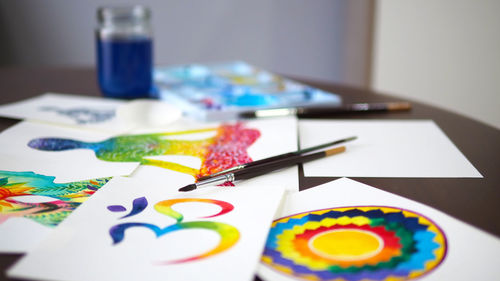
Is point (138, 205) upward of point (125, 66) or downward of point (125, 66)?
downward

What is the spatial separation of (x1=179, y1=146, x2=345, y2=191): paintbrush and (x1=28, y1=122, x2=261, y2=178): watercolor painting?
0.06m

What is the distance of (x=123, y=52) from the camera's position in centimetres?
94

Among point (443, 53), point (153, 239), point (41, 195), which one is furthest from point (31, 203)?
point (443, 53)

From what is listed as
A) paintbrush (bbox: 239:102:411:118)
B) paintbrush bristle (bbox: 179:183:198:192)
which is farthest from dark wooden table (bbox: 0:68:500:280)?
paintbrush bristle (bbox: 179:183:198:192)

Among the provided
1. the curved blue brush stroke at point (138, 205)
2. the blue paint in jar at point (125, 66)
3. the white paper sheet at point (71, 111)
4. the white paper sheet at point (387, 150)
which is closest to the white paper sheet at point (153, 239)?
the curved blue brush stroke at point (138, 205)

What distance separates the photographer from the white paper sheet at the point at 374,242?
37 cm

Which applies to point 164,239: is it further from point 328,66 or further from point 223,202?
point 328,66

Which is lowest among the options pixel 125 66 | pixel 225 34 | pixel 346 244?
pixel 346 244

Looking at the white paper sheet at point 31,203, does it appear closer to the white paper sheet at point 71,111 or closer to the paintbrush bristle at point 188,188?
the paintbrush bristle at point 188,188

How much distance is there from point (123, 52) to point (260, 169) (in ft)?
1.68

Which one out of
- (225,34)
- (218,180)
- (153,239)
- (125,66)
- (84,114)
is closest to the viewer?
(153,239)

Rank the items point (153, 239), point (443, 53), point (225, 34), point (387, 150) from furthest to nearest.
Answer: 1. point (225, 34)
2. point (443, 53)
3. point (387, 150)
4. point (153, 239)

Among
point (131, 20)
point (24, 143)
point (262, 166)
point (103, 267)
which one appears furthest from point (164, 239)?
point (131, 20)

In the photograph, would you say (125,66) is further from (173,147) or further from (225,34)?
(225,34)
